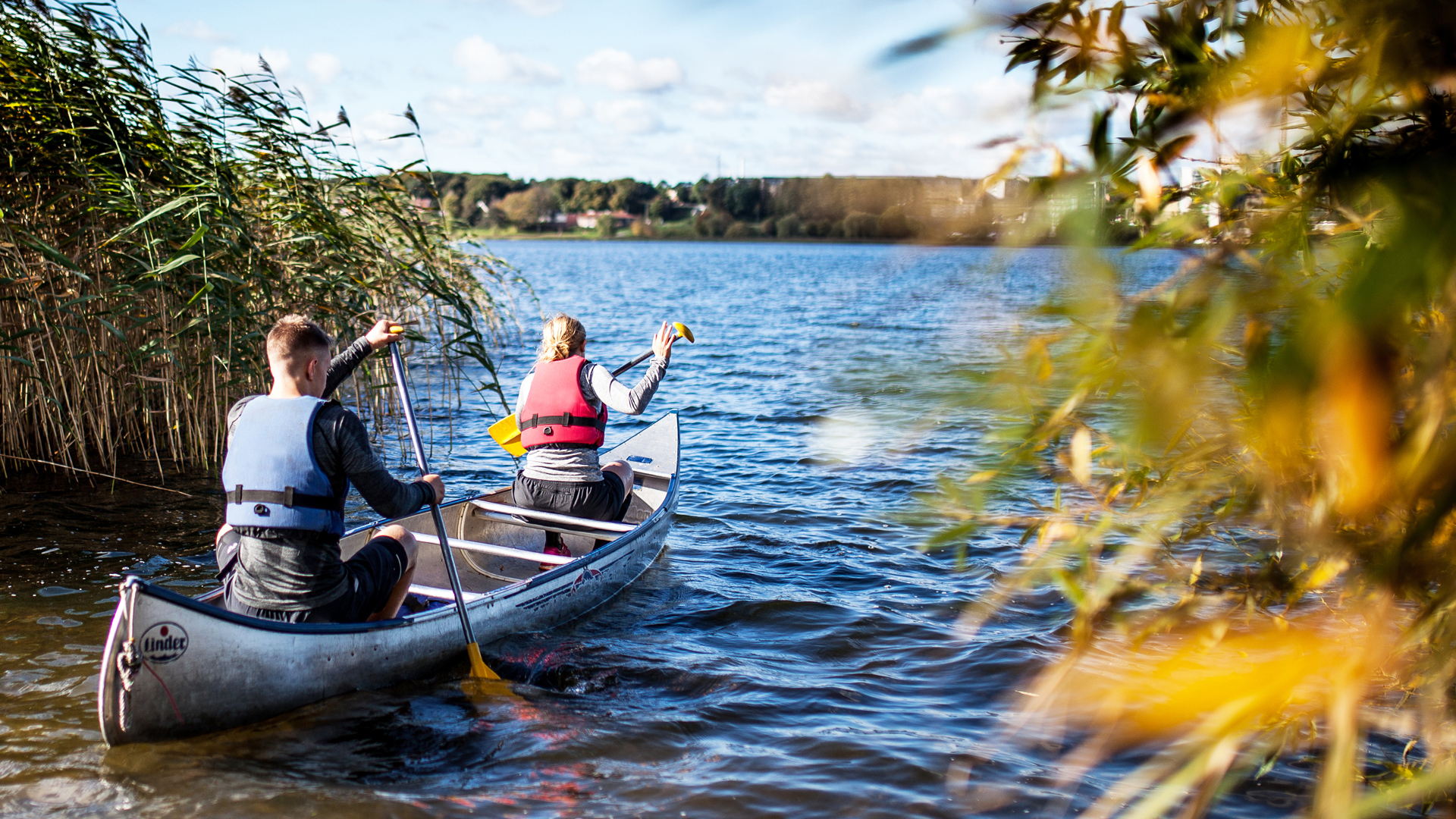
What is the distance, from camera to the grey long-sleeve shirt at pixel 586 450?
631 cm

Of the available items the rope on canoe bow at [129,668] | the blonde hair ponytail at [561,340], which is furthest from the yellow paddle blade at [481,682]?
the blonde hair ponytail at [561,340]

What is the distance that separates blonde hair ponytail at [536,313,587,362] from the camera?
21.2 ft

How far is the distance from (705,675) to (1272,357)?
4.65 m

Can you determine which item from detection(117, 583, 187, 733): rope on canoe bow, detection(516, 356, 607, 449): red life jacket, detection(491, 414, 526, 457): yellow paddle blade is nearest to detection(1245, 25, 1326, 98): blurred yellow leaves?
detection(117, 583, 187, 733): rope on canoe bow

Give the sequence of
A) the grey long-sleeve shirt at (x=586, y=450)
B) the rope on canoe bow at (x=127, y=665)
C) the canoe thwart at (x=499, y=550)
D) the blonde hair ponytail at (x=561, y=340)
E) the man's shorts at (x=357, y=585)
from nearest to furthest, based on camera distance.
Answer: the rope on canoe bow at (x=127, y=665)
the man's shorts at (x=357, y=585)
the canoe thwart at (x=499, y=550)
the grey long-sleeve shirt at (x=586, y=450)
the blonde hair ponytail at (x=561, y=340)

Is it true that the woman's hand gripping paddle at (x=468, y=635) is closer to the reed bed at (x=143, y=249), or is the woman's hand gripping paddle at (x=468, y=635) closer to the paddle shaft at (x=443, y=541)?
the paddle shaft at (x=443, y=541)

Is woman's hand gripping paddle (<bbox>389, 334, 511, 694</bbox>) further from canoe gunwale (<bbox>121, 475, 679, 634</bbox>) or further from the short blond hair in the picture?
the short blond hair

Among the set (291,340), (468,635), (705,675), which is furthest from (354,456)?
(705,675)

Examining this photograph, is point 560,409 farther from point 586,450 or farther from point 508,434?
point 508,434

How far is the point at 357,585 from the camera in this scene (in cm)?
455

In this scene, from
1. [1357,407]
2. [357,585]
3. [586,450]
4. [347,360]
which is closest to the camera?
[1357,407]

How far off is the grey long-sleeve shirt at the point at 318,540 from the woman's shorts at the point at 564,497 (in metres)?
2.07

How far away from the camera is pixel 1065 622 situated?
5.89 meters

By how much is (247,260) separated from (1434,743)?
751 cm
